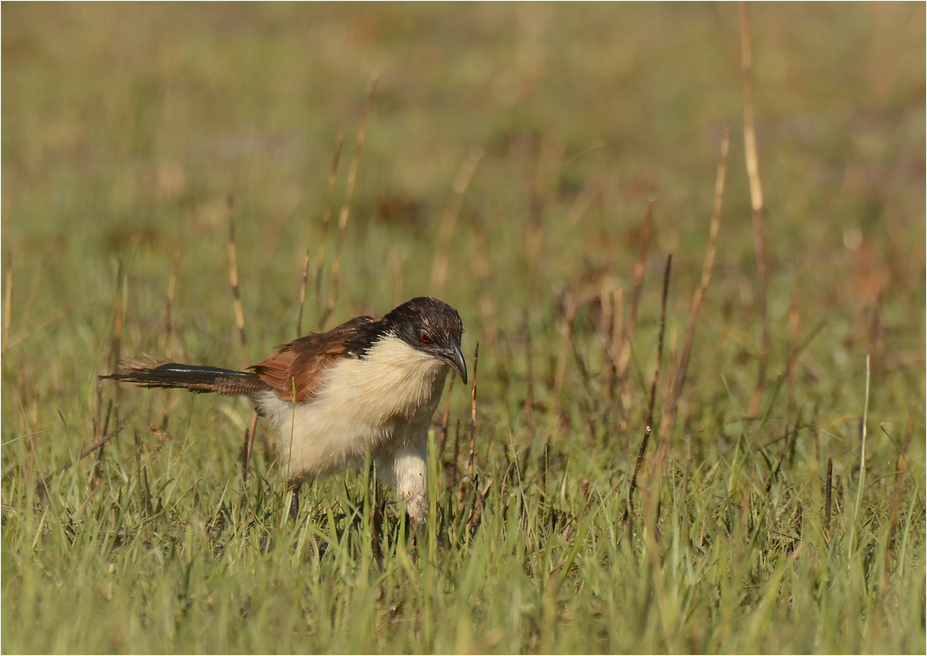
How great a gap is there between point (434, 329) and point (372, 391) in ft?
0.99

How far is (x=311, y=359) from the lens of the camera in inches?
154

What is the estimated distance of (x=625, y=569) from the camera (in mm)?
2873

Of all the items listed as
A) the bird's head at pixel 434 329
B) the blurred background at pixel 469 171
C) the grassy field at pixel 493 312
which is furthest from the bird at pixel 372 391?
the blurred background at pixel 469 171

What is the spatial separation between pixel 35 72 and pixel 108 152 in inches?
83.9

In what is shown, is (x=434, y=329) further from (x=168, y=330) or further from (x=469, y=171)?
(x=469, y=171)

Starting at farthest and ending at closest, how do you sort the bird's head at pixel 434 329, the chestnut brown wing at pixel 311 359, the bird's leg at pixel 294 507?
the chestnut brown wing at pixel 311 359
the bird's head at pixel 434 329
the bird's leg at pixel 294 507

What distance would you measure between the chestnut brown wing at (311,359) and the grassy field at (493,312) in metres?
0.27

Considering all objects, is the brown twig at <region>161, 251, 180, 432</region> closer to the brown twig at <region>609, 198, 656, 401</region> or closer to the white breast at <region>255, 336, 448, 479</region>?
the white breast at <region>255, 336, 448, 479</region>

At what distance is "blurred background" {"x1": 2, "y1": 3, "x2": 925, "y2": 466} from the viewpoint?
5.75m

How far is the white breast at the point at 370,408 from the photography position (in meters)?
3.62

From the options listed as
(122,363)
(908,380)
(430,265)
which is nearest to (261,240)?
(430,265)

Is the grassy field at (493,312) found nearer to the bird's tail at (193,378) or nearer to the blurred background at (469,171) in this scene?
the blurred background at (469,171)

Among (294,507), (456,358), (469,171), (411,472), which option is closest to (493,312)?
(469,171)

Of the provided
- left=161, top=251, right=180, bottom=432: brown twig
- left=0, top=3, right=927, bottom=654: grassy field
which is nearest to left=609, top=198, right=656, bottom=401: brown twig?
left=0, top=3, right=927, bottom=654: grassy field
